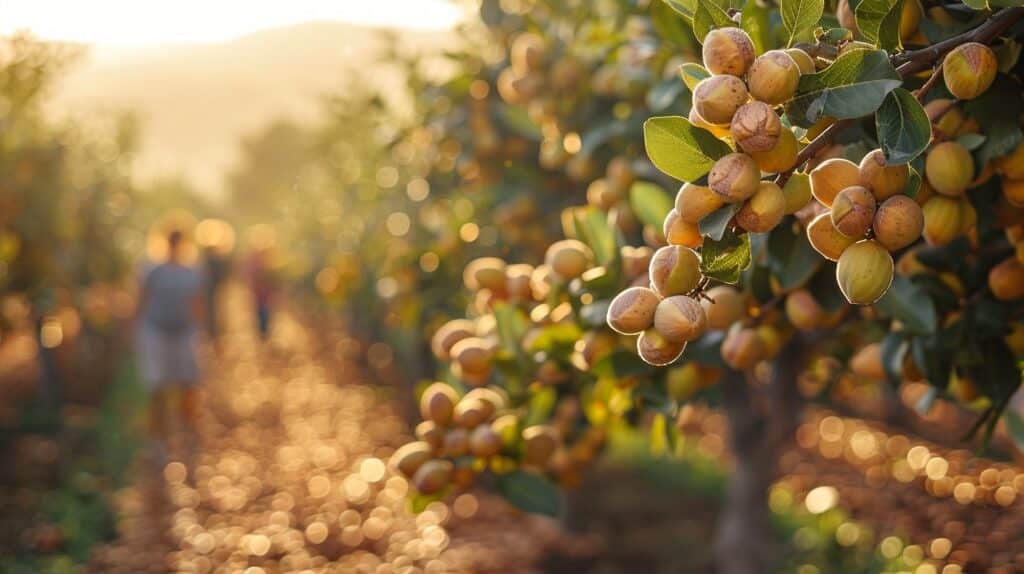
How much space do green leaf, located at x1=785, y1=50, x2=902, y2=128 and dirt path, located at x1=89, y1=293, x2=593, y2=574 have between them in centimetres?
244

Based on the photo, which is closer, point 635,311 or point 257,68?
point 635,311

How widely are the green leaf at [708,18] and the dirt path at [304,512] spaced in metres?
2.42

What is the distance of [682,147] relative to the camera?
Result: 857 mm

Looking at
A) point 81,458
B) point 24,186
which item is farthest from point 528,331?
point 24,186

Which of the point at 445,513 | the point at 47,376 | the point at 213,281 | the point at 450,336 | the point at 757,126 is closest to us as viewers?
the point at 757,126

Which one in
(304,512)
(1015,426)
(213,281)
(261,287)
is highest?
(213,281)

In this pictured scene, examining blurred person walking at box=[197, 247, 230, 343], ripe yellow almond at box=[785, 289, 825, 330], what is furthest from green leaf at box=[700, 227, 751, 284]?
blurred person walking at box=[197, 247, 230, 343]

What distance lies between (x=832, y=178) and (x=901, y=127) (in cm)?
7

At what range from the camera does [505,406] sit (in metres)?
1.62

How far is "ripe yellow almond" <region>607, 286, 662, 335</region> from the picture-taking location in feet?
2.82

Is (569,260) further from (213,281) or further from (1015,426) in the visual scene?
(213,281)

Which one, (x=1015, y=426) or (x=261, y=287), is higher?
(x=261, y=287)

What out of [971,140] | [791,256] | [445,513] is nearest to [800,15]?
[971,140]

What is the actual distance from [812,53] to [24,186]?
6.67 m
